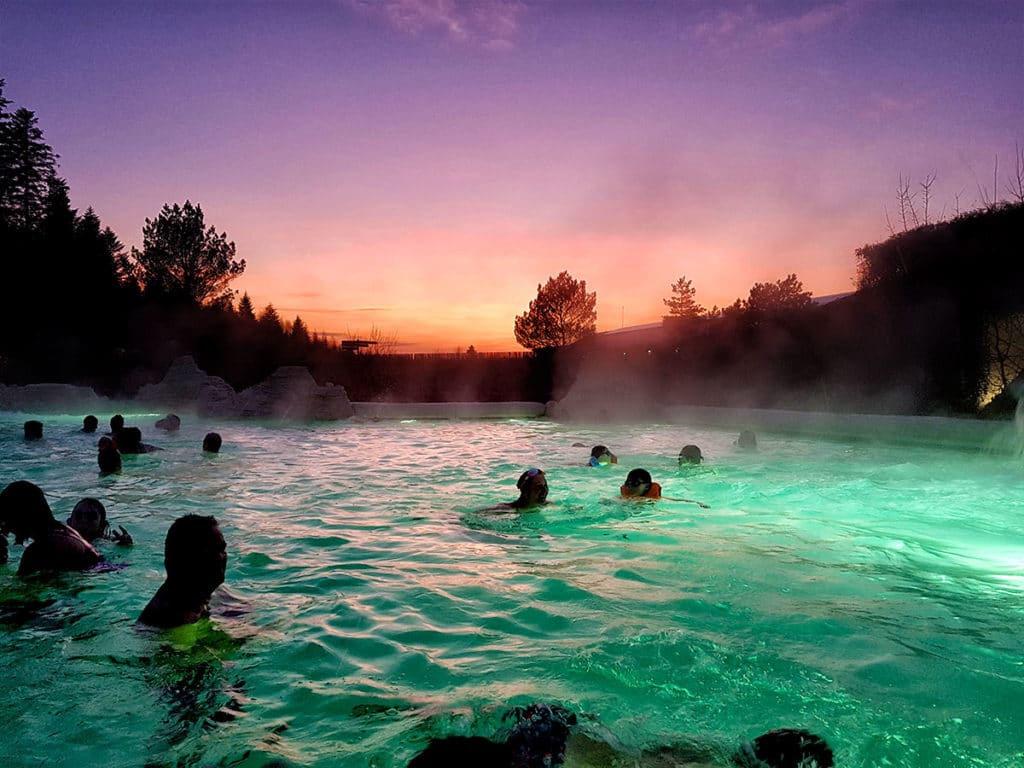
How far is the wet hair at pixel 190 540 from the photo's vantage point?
3105 millimetres

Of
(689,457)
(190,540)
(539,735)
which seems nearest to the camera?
(539,735)

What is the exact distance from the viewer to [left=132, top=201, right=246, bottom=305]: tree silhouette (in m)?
30.8

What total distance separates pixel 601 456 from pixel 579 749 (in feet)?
27.4

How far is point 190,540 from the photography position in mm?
3123

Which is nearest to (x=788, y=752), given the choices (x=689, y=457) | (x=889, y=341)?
(x=689, y=457)

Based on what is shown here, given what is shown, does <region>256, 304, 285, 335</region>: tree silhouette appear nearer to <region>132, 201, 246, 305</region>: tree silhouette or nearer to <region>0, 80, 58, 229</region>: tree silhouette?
<region>132, 201, 246, 305</region>: tree silhouette

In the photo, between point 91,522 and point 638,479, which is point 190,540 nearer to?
point 91,522

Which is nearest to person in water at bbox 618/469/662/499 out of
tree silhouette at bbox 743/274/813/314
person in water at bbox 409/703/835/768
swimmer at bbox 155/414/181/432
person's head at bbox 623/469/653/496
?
person's head at bbox 623/469/653/496

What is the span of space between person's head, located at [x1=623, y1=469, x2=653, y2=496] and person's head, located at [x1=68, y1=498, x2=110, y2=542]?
541 centimetres

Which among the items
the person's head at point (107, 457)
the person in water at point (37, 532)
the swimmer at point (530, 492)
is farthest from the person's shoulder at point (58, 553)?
the person's head at point (107, 457)

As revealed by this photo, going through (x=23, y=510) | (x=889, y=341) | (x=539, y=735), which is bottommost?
(x=539, y=735)

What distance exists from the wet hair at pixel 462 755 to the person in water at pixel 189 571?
1.73 m

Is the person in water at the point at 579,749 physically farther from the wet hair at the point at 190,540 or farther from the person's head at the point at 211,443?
the person's head at the point at 211,443

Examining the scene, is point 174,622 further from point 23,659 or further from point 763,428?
point 763,428
